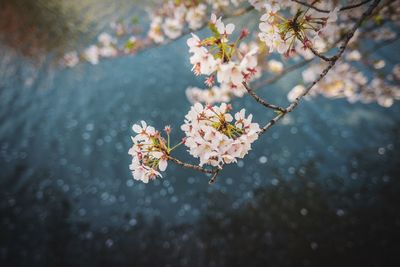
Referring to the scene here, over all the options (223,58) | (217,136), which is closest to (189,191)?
(217,136)

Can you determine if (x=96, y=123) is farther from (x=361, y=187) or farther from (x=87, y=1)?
(x=87, y=1)

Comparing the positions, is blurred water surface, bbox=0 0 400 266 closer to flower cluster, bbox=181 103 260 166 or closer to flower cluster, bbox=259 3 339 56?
flower cluster, bbox=181 103 260 166

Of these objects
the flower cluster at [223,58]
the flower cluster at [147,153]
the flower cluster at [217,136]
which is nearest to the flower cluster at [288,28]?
the flower cluster at [223,58]

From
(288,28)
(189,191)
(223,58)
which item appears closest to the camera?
(223,58)

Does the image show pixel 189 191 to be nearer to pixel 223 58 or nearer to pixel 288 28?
pixel 288 28

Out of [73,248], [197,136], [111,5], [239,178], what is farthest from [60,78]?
[197,136]

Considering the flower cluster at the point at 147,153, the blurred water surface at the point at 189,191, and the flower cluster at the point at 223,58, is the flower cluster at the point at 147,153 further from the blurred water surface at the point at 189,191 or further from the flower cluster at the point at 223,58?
the blurred water surface at the point at 189,191
